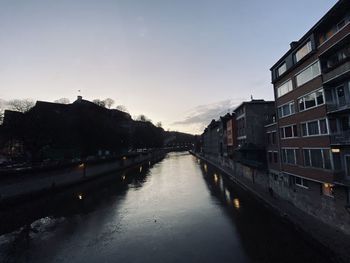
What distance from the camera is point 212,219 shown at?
24.4 metres

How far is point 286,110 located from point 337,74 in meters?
10.4

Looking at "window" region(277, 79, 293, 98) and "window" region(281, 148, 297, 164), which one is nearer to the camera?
"window" region(281, 148, 297, 164)

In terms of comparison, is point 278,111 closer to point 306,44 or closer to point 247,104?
point 306,44

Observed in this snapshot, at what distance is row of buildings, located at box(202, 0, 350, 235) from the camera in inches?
698

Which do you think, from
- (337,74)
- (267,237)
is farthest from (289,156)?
(337,74)

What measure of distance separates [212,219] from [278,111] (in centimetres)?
1684

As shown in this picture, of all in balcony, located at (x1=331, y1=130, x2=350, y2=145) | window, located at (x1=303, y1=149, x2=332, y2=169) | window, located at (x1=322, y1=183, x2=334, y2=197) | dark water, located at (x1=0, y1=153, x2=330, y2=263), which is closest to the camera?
dark water, located at (x1=0, y1=153, x2=330, y2=263)

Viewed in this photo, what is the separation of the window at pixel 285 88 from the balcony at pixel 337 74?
23.0ft

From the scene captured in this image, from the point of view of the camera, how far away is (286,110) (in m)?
28.0

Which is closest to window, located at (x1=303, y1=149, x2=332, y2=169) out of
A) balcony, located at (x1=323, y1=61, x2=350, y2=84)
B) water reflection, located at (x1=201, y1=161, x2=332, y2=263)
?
balcony, located at (x1=323, y1=61, x2=350, y2=84)

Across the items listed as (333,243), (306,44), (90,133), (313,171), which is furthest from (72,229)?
(90,133)

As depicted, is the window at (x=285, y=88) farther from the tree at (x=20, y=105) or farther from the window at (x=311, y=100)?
the tree at (x=20, y=105)

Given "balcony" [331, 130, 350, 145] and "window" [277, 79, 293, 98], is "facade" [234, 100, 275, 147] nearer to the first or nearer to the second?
"window" [277, 79, 293, 98]

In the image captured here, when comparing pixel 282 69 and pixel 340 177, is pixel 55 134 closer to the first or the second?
pixel 282 69
